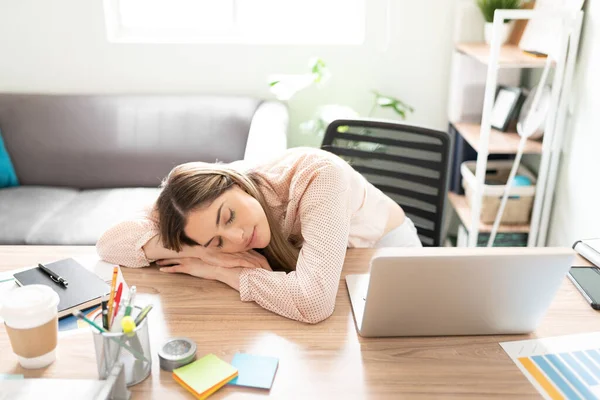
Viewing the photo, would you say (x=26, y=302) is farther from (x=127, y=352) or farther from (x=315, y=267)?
(x=315, y=267)

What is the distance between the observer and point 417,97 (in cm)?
302

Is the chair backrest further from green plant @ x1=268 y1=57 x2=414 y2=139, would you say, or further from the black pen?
the black pen

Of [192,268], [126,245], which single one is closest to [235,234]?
[192,268]

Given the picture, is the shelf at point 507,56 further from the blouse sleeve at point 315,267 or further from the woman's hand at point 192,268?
the woman's hand at point 192,268

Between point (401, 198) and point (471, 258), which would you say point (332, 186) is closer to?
point (471, 258)

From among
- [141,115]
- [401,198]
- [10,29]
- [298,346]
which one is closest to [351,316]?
[298,346]

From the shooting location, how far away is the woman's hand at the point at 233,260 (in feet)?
4.27

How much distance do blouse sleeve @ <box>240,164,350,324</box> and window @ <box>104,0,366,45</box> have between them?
1.94 meters

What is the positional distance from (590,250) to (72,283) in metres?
1.19

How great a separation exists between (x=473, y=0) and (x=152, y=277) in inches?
87.4

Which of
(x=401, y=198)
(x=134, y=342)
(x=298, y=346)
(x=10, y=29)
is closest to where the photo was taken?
(x=134, y=342)

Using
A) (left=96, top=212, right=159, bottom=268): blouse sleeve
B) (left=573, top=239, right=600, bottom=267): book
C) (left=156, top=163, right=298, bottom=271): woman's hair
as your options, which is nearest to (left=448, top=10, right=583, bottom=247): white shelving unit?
(left=573, top=239, right=600, bottom=267): book

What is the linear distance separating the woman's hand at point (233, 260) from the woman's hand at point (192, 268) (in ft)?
0.05

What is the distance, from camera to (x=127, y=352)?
937 mm
